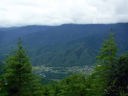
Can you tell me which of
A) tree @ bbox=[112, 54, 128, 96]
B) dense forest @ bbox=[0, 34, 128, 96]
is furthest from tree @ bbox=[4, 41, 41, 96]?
tree @ bbox=[112, 54, 128, 96]

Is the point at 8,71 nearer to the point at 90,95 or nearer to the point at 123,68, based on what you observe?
the point at 90,95

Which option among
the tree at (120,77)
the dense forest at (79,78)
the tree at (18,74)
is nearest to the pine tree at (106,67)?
the dense forest at (79,78)

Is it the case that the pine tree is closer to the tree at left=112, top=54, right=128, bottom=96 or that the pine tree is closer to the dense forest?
the dense forest

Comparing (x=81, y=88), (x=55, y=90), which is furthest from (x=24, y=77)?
(x=55, y=90)

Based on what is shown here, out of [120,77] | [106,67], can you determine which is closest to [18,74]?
[106,67]

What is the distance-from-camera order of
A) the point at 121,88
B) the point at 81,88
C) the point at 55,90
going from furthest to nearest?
the point at 55,90 < the point at 121,88 < the point at 81,88

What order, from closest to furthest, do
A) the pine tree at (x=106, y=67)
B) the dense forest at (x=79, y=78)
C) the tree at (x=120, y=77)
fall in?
1. the dense forest at (x=79, y=78)
2. the tree at (x=120, y=77)
3. the pine tree at (x=106, y=67)

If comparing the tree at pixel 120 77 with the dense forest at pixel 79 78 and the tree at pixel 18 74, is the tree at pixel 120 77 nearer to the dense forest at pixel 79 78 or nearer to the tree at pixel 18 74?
the dense forest at pixel 79 78
